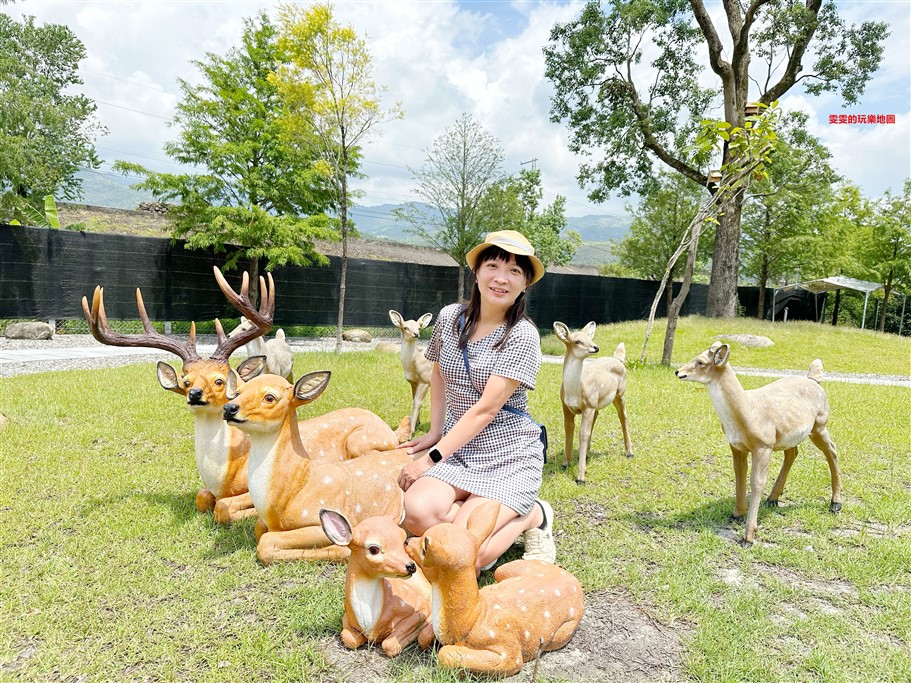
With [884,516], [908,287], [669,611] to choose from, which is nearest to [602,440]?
[884,516]

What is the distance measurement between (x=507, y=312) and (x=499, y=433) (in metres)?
0.64

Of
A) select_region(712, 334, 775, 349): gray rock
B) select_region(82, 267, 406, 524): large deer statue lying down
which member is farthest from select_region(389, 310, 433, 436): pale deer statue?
select_region(712, 334, 775, 349): gray rock

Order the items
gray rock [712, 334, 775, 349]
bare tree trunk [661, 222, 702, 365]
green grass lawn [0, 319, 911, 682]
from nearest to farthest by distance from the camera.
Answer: green grass lawn [0, 319, 911, 682]
bare tree trunk [661, 222, 702, 365]
gray rock [712, 334, 775, 349]

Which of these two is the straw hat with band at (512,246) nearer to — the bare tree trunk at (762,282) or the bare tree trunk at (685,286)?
the bare tree trunk at (685,286)

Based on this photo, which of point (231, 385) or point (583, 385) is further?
point (583, 385)

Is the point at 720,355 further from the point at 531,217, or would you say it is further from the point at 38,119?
the point at 531,217

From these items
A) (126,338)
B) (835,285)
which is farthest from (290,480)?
(835,285)

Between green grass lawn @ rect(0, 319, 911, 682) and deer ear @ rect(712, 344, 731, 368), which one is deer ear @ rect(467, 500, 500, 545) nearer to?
green grass lawn @ rect(0, 319, 911, 682)

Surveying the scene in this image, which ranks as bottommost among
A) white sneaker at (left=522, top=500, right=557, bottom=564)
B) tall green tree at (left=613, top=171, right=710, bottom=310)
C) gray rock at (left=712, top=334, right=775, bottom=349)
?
white sneaker at (left=522, top=500, right=557, bottom=564)

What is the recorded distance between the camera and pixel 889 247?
2275cm

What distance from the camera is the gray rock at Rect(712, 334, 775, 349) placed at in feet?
44.6

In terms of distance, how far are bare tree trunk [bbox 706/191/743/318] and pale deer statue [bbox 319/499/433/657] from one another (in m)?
16.9

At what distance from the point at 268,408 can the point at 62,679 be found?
131cm

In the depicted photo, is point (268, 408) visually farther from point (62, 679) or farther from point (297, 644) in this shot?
point (62, 679)
